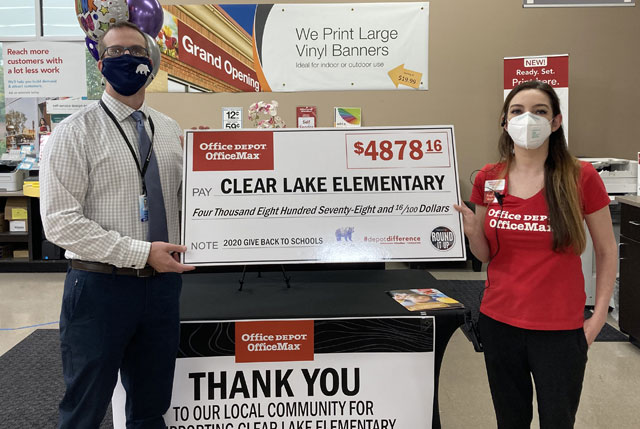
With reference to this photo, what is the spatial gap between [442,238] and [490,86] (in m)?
4.26

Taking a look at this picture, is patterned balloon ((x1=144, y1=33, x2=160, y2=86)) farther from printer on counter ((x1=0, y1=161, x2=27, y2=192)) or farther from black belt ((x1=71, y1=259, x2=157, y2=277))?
printer on counter ((x1=0, y1=161, x2=27, y2=192))

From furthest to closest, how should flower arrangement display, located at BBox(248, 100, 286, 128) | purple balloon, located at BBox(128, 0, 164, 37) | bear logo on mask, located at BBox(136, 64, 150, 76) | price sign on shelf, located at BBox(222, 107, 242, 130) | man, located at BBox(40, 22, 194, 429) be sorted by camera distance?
price sign on shelf, located at BBox(222, 107, 242, 130) → flower arrangement display, located at BBox(248, 100, 286, 128) → purple balloon, located at BBox(128, 0, 164, 37) → bear logo on mask, located at BBox(136, 64, 150, 76) → man, located at BBox(40, 22, 194, 429)

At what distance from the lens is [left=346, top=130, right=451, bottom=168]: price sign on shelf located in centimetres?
191

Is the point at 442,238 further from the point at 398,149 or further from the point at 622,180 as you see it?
the point at 622,180

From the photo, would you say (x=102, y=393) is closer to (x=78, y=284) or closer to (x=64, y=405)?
(x=64, y=405)

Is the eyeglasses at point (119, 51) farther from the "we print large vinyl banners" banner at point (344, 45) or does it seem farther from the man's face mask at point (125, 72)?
the "we print large vinyl banners" banner at point (344, 45)

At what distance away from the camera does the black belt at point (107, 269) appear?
156cm

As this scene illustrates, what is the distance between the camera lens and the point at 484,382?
2902mm

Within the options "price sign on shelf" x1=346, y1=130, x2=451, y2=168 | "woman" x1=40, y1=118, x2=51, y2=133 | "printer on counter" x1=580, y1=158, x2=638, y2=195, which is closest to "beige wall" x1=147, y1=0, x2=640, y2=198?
"printer on counter" x1=580, y1=158, x2=638, y2=195

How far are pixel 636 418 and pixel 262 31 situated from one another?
4769mm

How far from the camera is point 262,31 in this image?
5590 millimetres

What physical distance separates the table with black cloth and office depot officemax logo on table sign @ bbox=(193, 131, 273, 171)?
52 cm

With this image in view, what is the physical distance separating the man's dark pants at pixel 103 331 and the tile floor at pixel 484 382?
4.91ft

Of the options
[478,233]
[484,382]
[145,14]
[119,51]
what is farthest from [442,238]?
[145,14]
